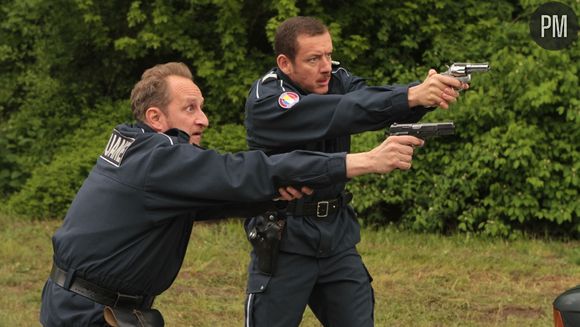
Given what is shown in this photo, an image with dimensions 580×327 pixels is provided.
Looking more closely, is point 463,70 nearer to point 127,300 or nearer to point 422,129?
point 422,129

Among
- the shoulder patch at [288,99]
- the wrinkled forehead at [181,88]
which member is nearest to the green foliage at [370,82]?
the shoulder patch at [288,99]

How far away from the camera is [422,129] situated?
3.83 metres

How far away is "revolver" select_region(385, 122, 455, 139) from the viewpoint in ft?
12.5

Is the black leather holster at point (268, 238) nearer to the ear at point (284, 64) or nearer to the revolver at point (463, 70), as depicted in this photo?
the ear at point (284, 64)

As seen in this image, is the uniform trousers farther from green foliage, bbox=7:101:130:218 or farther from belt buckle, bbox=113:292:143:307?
green foliage, bbox=7:101:130:218

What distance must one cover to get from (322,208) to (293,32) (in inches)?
32.6

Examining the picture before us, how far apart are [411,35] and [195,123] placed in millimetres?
8608

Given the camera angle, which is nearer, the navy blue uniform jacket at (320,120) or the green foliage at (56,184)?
the navy blue uniform jacket at (320,120)

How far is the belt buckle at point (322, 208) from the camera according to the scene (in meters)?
4.82

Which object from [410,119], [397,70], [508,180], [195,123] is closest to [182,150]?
[195,123]

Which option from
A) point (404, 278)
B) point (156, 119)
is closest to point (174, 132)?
point (156, 119)

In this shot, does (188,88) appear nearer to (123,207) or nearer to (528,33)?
(123,207)

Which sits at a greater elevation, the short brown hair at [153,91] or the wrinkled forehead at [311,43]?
the wrinkled forehead at [311,43]

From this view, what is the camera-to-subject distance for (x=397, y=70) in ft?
38.6
